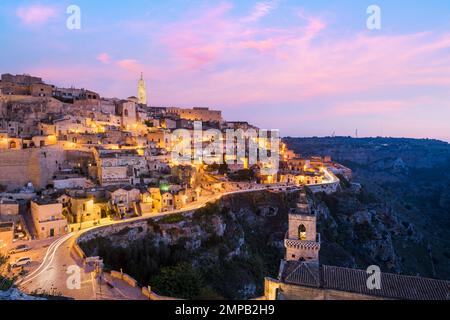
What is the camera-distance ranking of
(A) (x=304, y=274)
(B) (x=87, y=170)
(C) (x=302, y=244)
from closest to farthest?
(A) (x=304, y=274), (C) (x=302, y=244), (B) (x=87, y=170)

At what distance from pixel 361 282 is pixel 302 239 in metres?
6.02

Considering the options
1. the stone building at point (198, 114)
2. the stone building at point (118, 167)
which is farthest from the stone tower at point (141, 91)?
the stone building at point (118, 167)

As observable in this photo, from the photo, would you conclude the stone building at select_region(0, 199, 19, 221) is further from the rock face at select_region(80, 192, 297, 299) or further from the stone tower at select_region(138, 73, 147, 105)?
the stone tower at select_region(138, 73, 147, 105)

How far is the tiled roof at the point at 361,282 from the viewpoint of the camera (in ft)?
56.6

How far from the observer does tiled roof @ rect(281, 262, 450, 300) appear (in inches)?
679

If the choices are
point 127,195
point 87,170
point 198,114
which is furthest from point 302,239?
point 198,114

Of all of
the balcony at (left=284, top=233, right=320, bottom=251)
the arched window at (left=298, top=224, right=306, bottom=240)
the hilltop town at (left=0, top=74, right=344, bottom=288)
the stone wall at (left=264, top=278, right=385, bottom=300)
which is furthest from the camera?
the hilltop town at (left=0, top=74, right=344, bottom=288)

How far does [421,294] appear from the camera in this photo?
17.2m

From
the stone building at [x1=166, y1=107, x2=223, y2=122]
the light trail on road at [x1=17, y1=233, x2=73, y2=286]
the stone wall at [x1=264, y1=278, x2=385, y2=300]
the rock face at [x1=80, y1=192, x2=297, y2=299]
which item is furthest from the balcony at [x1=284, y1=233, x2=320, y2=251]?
the stone building at [x1=166, y1=107, x2=223, y2=122]

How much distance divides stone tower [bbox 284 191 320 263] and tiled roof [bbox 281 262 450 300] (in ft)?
10.2

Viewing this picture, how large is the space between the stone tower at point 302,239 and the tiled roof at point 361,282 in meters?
3.10

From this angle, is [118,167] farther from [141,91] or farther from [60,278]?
[141,91]

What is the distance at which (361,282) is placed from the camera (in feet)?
60.0

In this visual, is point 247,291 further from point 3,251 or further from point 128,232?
point 3,251
